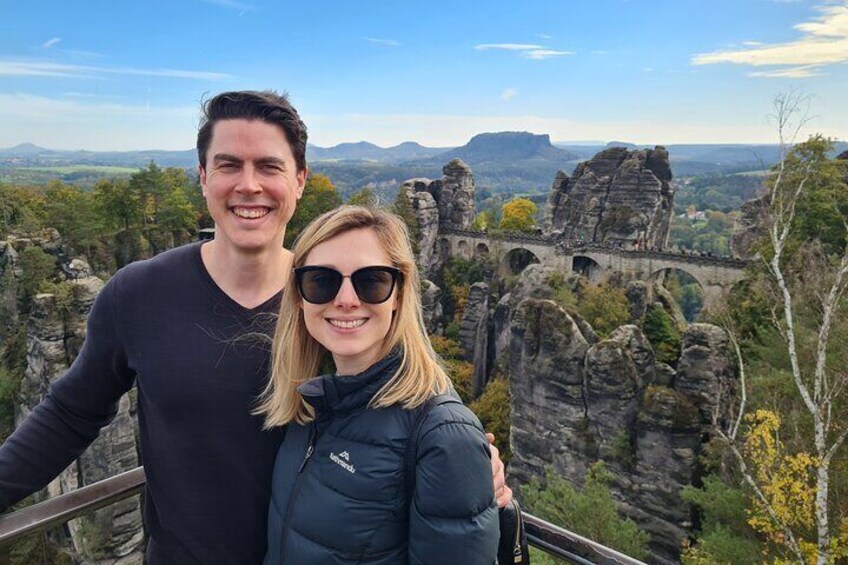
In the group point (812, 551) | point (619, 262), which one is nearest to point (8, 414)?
point (812, 551)

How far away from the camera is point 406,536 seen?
2.08 meters

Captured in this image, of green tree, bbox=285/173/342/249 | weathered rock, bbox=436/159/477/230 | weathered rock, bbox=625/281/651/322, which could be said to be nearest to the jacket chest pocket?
weathered rock, bbox=625/281/651/322

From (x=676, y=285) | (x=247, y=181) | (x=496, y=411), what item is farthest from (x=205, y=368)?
(x=676, y=285)

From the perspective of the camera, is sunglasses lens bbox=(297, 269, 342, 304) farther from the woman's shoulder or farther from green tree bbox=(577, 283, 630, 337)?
green tree bbox=(577, 283, 630, 337)

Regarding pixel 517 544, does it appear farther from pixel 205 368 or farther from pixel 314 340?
pixel 205 368

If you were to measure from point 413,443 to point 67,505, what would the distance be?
1899mm

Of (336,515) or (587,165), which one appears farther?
(587,165)

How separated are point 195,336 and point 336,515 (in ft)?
3.61

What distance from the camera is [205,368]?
260 cm

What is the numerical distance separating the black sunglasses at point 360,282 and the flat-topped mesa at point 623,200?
132 feet

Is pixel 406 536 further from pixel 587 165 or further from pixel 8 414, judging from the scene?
pixel 587 165

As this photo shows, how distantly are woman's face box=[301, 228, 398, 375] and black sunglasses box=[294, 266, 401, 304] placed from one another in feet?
0.05

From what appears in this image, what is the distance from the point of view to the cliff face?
1077cm

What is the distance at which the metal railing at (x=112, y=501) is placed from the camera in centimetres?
242
